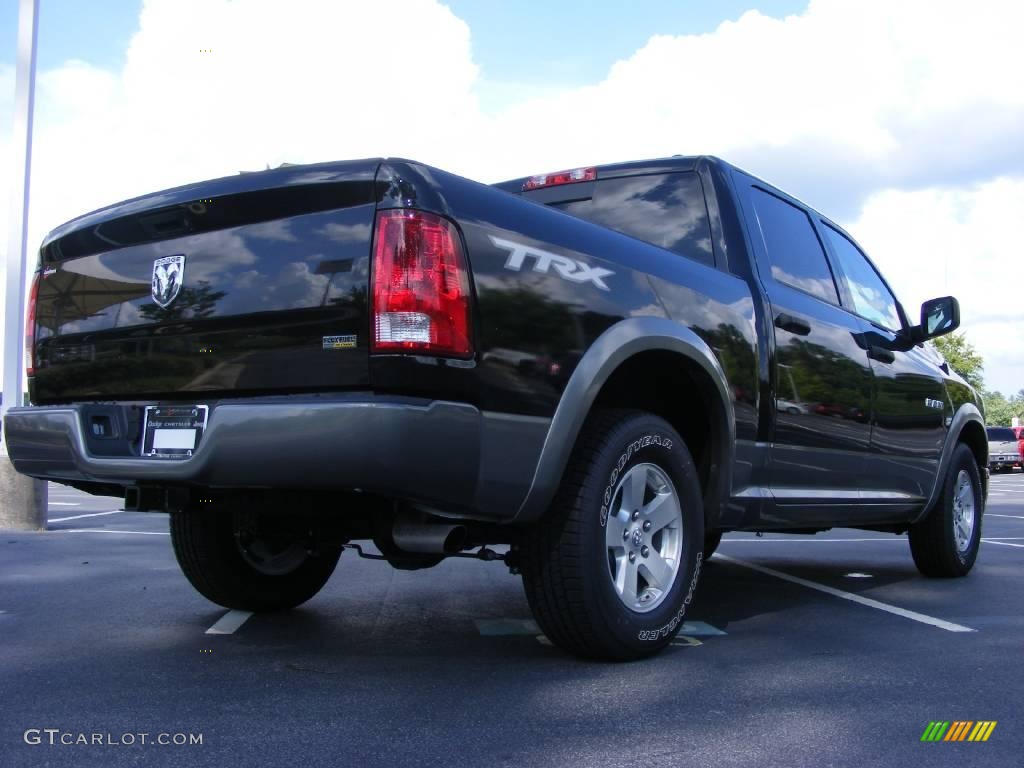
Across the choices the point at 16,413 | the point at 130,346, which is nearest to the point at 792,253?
the point at 130,346

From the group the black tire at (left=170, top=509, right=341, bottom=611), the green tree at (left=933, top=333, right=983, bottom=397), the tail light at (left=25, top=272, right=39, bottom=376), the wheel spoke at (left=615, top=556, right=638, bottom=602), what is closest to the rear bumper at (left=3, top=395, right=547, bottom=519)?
the wheel spoke at (left=615, top=556, right=638, bottom=602)

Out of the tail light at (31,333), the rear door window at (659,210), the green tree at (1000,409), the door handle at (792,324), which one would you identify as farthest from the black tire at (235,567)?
the green tree at (1000,409)

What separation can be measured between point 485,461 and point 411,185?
2.65 feet

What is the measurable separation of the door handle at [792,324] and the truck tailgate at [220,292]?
2.09 meters

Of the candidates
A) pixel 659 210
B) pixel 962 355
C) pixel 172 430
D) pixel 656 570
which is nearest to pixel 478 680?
pixel 656 570

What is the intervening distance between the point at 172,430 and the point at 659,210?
2404 millimetres

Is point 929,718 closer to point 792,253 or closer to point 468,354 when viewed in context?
point 468,354

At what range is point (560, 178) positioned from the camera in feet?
16.0

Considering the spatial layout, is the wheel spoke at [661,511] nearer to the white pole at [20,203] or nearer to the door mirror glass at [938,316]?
the door mirror glass at [938,316]

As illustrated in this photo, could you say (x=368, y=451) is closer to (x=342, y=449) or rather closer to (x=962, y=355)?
(x=342, y=449)

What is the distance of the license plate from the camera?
2957 mm

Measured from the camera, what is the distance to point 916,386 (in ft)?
17.9

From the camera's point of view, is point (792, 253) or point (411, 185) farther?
point (792, 253)

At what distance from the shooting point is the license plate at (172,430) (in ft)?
9.70
